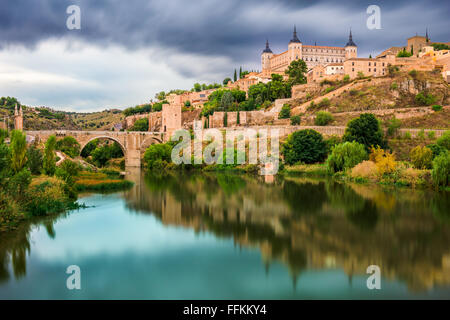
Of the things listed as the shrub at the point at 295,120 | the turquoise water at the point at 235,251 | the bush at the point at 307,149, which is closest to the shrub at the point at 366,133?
the bush at the point at 307,149

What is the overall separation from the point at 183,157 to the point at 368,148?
800 inches

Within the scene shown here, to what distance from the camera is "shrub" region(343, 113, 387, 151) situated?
2862 centimetres

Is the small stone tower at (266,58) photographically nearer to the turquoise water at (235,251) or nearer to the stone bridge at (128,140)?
the stone bridge at (128,140)

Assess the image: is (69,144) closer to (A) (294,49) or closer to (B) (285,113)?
(B) (285,113)

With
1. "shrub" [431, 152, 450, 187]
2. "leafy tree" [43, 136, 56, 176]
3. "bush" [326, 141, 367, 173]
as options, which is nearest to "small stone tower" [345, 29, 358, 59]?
"bush" [326, 141, 367, 173]

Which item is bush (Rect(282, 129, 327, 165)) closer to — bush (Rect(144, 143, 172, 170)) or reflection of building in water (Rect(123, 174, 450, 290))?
reflection of building in water (Rect(123, 174, 450, 290))

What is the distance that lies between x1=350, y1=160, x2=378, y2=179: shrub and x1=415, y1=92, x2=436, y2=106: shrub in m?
22.7

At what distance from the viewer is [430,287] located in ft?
21.3

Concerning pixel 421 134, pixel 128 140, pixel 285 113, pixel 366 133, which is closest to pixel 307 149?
pixel 366 133

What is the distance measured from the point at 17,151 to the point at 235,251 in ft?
30.4

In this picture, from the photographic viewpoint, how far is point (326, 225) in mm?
11172

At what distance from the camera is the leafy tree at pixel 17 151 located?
13.2m

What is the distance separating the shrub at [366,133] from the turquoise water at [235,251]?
567 inches

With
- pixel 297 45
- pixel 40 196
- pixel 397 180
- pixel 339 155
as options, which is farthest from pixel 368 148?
pixel 297 45
